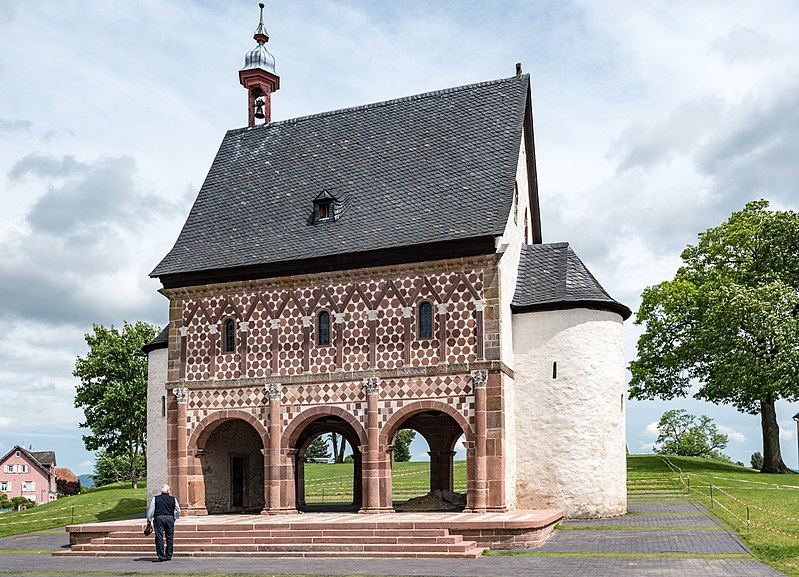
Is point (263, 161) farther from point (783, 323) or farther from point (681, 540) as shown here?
point (783, 323)

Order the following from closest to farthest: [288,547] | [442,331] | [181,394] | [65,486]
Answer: [288,547] → [442,331] → [181,394] → [65,486]

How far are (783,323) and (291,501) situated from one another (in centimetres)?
2341

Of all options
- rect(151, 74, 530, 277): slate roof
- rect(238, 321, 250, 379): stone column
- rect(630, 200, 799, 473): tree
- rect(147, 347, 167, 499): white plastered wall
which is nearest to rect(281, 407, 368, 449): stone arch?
rect(238, 321, 250, 379): stone column

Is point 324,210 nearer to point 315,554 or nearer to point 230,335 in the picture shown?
point 230,335

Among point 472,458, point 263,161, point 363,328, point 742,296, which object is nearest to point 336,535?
point 472,458

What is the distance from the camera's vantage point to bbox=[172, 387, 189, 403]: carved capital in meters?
29.8

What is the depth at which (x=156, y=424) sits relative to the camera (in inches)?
1314

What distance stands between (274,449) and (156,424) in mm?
7002

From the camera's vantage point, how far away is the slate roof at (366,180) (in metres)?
28.4

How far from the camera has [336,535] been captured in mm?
22156

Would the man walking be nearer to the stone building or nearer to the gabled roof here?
the stone building

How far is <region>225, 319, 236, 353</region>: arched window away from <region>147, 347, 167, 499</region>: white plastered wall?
453 cm

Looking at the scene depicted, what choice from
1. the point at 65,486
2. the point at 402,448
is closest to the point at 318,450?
the point at 402,448

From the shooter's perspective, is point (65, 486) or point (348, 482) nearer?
point (348, 482)
